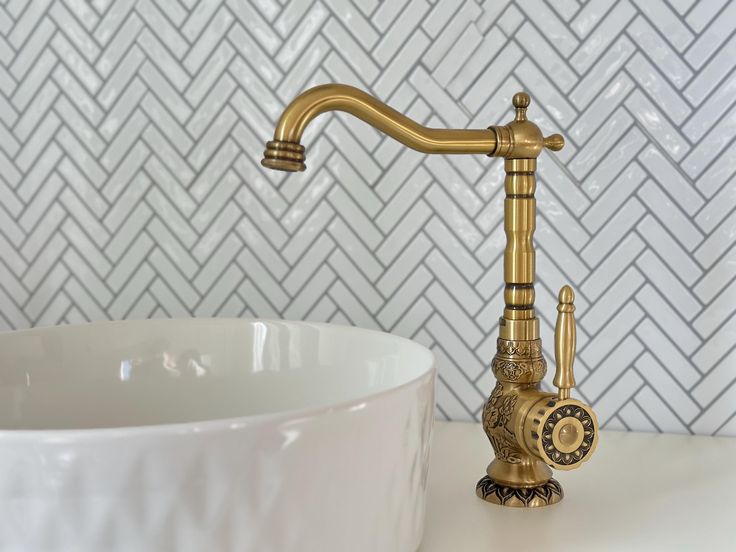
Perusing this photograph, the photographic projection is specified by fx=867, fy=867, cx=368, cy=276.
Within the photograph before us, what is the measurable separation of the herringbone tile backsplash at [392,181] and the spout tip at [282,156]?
386 millimetres

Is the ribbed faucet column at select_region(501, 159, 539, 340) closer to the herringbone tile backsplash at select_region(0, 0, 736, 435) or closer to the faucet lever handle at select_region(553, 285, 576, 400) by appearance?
the faucet lever handle at select_region(553, 285, 576, 400)

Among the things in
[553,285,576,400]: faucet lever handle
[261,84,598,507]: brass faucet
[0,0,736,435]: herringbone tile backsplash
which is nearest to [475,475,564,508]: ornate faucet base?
[261,84,598,507]: brass faucet

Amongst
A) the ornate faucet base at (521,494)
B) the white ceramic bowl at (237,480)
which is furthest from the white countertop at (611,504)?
the white ceramic bowl at (237,480)

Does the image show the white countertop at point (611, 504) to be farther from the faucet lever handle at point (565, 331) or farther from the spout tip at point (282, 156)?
the spout tip at point (282, 156)

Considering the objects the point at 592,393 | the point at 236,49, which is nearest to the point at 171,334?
the point at 236,49

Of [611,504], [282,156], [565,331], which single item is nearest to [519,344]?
[565,331]

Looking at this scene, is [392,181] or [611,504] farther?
[392,181]

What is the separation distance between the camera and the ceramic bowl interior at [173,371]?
85 centimetres

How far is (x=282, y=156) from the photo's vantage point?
676 mm

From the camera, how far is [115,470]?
49cm

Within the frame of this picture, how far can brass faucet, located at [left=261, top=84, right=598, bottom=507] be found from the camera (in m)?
0.72

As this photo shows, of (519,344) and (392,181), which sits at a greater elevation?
(392,181)

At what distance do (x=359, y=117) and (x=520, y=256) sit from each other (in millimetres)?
192

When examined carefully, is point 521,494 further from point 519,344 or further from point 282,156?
point 282,156
